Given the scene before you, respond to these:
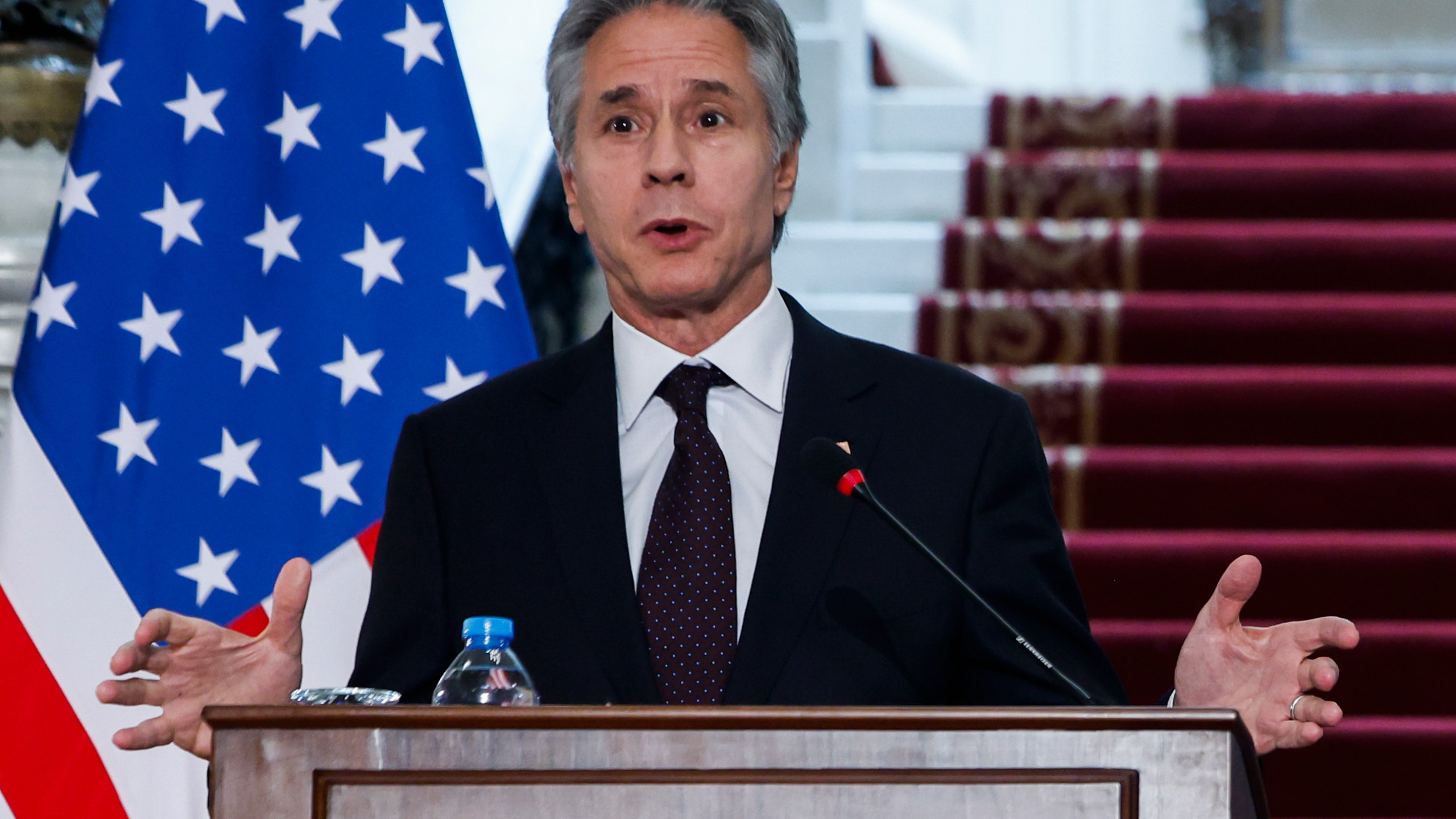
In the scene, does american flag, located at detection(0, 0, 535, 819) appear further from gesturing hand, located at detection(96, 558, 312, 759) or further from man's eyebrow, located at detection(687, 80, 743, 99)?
gesturing hand, located at detection(96, 558, 312, 759)

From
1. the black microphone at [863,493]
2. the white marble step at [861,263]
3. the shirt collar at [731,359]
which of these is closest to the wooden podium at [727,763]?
the black microphone at [863,493]

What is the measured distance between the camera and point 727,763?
108 centimetres

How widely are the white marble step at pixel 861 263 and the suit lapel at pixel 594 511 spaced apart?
248cm

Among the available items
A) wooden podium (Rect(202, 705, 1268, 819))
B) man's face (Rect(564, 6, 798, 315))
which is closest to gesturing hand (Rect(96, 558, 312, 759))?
wooden podium (Rect(202, 705, 1268, 819))

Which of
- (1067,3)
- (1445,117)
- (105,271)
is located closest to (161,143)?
(105,271)

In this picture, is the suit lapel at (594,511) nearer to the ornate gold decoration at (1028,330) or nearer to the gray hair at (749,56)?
the gray hair at (749,56)

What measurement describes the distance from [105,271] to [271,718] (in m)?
1.19

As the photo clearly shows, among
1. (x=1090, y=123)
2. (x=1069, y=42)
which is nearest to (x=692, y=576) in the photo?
(x=1090, y=123)

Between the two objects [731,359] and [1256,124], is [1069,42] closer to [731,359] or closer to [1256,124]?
[1256,124]

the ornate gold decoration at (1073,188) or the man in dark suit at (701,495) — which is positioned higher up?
the ornate gold decoration at (1073,188)

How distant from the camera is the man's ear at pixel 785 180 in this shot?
5.93 ft

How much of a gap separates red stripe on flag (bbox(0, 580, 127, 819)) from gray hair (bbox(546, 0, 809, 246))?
85 cm

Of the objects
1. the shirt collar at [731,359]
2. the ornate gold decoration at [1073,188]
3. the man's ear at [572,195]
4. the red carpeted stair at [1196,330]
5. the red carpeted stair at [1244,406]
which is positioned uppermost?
the ornate gold decoration at [1073,188]

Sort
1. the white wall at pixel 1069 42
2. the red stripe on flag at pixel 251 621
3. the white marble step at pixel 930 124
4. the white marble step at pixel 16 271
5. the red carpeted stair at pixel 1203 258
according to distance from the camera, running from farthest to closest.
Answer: the white wall at pixel 1069 42
the white marble step at pixel 930 124
the red carpeted stair at pixel 1203 258
the white marble step at pixel 16 271
the red stripe on flag at pixel 251 621
